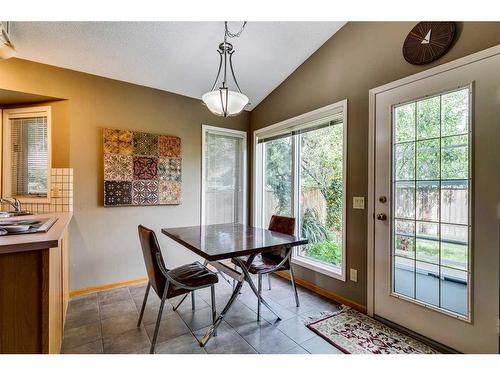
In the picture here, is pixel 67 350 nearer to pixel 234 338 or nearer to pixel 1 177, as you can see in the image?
pixel 234 338

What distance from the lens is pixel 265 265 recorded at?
229 centimetres

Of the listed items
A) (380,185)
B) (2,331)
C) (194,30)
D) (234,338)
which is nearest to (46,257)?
(2,331)

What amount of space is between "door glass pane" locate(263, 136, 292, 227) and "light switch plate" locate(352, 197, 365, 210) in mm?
961

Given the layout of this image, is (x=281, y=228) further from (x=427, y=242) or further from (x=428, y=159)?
(x=428, y=159)

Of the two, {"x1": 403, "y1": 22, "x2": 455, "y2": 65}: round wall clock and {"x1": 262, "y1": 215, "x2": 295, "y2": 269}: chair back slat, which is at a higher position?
{"x1": 403, "y1": 22, "x2": 455, "y2": 65}: round wall clock

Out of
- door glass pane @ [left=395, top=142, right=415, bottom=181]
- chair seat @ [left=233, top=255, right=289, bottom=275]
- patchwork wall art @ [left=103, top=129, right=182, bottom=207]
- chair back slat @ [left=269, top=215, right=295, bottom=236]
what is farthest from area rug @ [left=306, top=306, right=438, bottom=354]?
patchwork wall art @ [left=103, top=129, right=182, bottom=207]

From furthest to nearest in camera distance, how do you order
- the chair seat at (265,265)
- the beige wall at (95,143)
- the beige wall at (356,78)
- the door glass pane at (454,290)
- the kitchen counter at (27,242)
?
the beige wall at (95,143) → the chair seat at (265,265) → the beige wall at (356,78) → the door glass pane at (454,290) → the kitchen counter at (27,242)

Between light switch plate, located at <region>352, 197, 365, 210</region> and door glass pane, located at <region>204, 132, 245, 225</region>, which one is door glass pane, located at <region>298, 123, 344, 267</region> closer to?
light switch plate, located at <region>352, 197, 365, 210</region>

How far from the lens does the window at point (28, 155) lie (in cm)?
257

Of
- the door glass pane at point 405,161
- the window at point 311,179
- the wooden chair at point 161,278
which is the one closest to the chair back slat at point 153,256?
the wooden chair at point 161,278

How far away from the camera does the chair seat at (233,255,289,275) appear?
2.18m

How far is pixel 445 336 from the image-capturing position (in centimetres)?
169

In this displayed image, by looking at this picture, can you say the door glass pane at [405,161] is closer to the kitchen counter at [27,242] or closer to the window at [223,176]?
the window at [223,176]

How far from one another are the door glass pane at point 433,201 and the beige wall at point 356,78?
0.29 m
